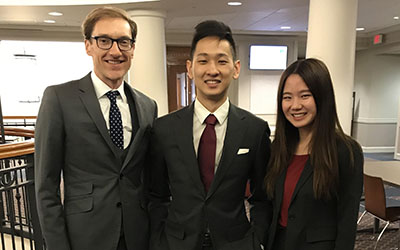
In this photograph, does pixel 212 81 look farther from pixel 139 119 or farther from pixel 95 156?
pixel 95 156

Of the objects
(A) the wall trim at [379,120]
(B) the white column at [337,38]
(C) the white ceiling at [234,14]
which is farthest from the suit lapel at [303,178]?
(A) the wall trim at [379,120]

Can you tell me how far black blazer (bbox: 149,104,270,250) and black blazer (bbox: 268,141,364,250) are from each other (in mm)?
181

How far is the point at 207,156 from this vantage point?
1413 mm

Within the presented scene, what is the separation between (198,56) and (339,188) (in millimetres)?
861

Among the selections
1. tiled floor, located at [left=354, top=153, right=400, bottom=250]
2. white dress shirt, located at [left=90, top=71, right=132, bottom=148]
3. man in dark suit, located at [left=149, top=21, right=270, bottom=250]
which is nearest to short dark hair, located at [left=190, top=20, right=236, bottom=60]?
man in dark suit, located at [left=149, top=21, right=270, bottom=250]

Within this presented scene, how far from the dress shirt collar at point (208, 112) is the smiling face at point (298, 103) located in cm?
28

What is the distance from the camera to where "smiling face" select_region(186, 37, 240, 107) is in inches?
54.6

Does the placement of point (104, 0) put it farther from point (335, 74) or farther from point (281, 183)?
point (281, 183)

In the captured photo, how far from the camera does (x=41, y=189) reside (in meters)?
1.37

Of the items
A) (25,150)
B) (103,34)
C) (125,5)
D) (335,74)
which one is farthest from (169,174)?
(125,5)

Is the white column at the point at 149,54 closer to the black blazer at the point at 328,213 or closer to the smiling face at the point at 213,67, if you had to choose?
the smiling face at the point at 213,67

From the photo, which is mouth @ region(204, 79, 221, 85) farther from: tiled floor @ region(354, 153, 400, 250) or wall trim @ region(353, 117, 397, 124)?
wall trim @ region(353, 117, 397, 124)

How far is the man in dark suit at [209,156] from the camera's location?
1.37m

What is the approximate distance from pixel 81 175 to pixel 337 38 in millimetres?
2749
